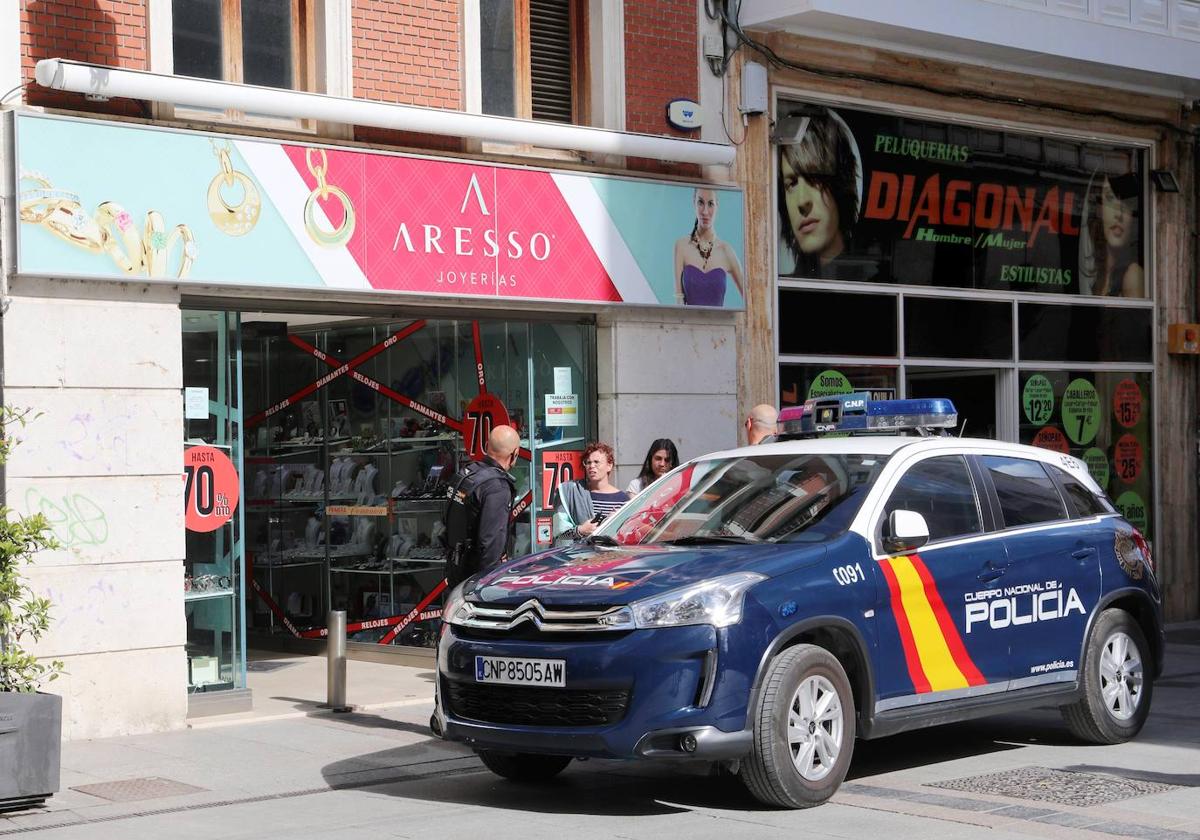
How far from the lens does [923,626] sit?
8641mm

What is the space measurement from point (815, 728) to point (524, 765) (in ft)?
5.65

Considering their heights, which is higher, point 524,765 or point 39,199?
point 39,199

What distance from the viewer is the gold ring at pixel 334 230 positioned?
11.8m

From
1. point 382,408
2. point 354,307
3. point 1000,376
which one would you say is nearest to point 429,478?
point 382,408

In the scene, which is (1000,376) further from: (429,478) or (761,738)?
(761,738)

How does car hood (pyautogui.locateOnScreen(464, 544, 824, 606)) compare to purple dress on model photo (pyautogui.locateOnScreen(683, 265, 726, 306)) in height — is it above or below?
below

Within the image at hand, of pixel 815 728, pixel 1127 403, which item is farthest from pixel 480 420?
pixel 1127 403

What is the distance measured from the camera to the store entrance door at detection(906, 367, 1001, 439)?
54.5ft

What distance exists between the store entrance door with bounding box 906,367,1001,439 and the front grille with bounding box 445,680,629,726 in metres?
9.09

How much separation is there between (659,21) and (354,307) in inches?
151

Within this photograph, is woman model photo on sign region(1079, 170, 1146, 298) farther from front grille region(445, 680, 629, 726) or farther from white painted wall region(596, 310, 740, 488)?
front grille region(445, 680, 629, 726)

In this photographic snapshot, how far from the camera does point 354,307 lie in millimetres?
12539

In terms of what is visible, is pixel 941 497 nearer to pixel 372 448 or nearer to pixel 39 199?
pixel 39 199

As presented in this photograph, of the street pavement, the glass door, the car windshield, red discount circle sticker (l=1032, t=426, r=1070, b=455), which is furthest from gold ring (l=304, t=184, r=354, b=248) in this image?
red discount circle sticker (l=1032, t=426, r=1070, b=455)
